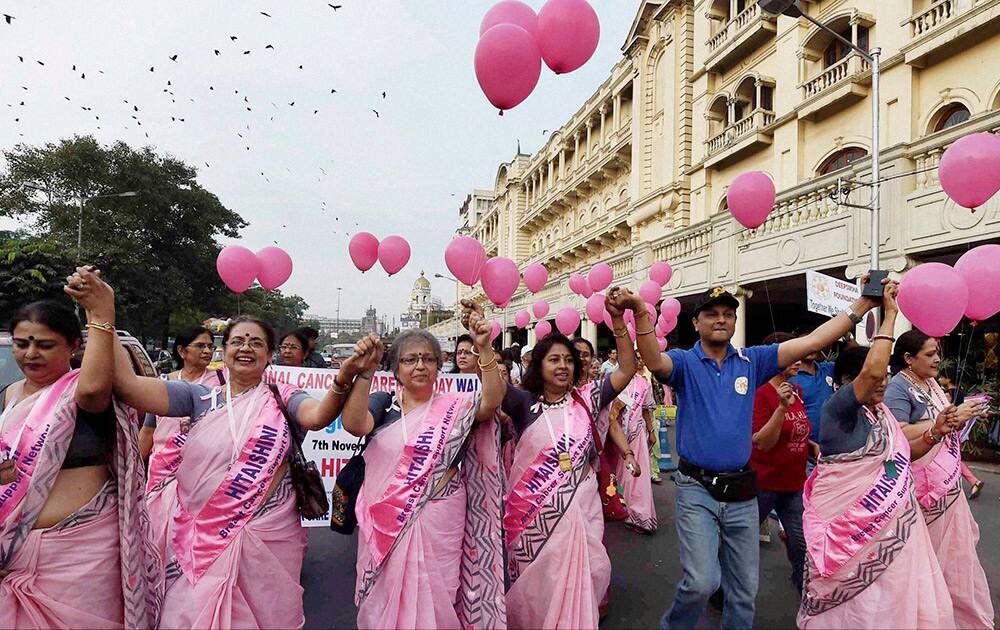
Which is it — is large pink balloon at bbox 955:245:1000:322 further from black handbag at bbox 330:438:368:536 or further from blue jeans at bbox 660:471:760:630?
black handbag at bbox 330:438:368:536

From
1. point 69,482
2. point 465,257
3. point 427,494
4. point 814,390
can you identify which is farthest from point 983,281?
point 69,482

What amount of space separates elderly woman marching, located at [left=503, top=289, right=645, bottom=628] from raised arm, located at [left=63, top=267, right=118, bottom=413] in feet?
6.13

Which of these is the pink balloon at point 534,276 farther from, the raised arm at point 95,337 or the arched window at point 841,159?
the raised arm at point 95,337

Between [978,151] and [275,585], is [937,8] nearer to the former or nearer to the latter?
[978,151]

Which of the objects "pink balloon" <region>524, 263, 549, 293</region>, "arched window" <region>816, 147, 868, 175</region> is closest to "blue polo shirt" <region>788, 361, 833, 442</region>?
"pink balloon" <region>524, 263, 549, 293</region>

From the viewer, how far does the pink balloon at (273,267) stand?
253 inches

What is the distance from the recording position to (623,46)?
22406 millimetres

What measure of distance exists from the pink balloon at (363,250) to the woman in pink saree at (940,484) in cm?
566

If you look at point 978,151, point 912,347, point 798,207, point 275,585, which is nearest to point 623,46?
point 798,207

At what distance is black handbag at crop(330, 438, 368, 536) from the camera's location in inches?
110

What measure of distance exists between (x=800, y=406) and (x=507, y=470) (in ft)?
6.67

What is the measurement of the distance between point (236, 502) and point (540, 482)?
57.2 inches

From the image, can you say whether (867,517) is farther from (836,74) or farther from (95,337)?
(836,74)

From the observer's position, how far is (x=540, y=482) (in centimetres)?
304
